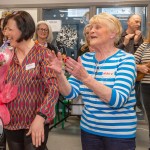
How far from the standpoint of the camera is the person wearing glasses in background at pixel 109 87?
4.78 ft

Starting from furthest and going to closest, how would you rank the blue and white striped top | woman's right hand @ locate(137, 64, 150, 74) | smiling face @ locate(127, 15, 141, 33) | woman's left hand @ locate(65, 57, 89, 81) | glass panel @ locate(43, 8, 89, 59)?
glass panel @ locate(43, 8, 89, 59) < smiling face @ locate(127, 15, 141, 33) < woman's right hand @ locate(137, 64, 150, 74) < the blue and white striped top < woman's left hand @ locate(65, 57, 89, 81)

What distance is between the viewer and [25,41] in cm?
170

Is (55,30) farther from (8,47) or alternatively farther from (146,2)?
(8,47)

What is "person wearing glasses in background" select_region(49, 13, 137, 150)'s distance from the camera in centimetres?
146

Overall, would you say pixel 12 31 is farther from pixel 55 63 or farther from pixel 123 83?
pixel 123 83

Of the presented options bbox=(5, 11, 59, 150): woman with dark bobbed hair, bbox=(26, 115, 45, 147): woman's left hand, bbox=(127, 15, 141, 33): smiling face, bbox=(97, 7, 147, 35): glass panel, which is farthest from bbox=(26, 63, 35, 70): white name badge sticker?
bbox=(97, 7, 147, 35): glass panel

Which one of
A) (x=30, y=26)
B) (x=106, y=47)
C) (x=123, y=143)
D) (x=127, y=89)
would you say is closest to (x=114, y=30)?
(x=106, y=47)

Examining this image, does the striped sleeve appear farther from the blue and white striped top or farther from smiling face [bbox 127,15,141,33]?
smiling face [bbox 127,15,141,33]

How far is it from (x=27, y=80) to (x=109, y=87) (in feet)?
1.65

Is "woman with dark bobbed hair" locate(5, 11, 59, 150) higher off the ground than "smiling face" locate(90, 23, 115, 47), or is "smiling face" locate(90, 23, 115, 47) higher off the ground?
"smiling face" locate(90, 23, 115, 47)

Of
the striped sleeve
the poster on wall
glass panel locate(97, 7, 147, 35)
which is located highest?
glass panel locate(97, 7, 147, 35)

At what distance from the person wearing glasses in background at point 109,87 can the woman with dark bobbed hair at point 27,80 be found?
4.5 inches

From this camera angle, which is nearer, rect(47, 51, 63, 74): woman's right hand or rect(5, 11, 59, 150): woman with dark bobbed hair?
rect(47, 51, 63, 74): woman's right hand

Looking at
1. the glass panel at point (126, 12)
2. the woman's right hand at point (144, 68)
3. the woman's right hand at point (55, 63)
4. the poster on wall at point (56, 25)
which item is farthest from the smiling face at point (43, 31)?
the woman's right hand at point (55, 63)
